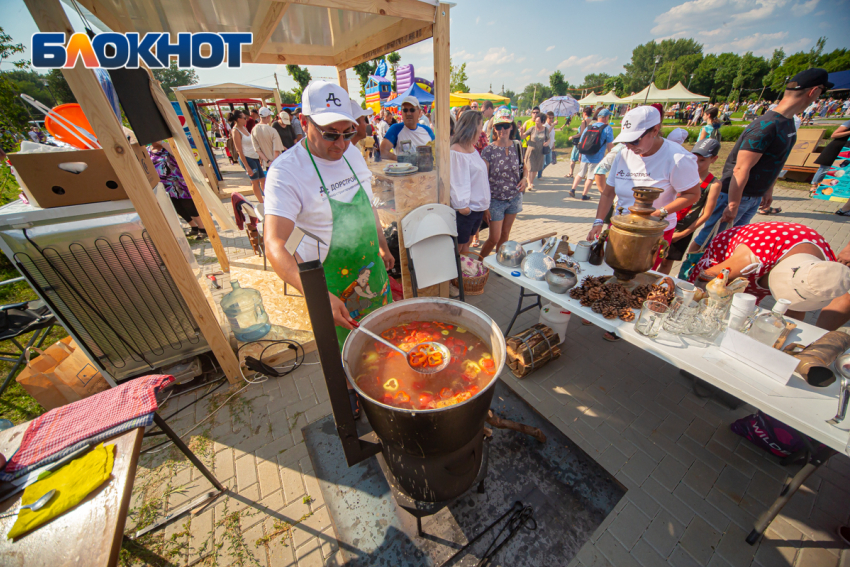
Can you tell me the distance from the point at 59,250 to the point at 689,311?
4.87 metres

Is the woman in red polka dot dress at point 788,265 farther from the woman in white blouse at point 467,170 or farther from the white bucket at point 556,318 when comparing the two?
the woman in white blouse at point 467,170

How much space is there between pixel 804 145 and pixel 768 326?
12687 mm

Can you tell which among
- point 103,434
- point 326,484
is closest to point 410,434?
point 326,484

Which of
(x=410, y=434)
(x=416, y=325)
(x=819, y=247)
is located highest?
(x=819, y=247)

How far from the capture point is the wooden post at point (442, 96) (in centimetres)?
300

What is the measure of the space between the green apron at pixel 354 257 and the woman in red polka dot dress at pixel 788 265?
282 centimetres

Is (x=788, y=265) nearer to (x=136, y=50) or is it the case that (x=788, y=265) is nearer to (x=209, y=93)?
(x=136, y=50)

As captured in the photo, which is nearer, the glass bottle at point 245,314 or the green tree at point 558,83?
the glass bottle at point 245,314

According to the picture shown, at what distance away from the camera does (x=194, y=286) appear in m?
2.89

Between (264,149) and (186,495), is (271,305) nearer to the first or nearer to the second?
(186,495)

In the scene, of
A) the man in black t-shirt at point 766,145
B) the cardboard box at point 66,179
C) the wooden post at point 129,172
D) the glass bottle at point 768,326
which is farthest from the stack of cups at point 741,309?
the cardboard box at point 66,179

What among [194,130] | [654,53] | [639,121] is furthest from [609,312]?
[654,53]

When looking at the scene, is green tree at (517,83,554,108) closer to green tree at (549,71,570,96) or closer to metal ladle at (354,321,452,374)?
green tree at (549,71,570,96)

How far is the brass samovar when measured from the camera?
231cm
